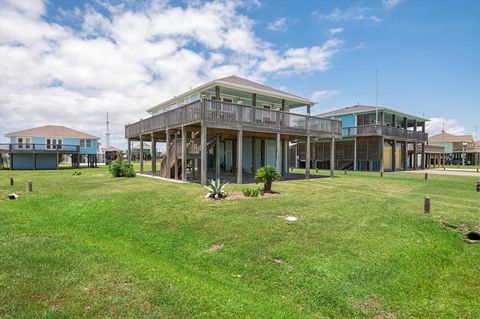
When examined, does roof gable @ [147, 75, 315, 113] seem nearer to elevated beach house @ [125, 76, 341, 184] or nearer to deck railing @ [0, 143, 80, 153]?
elevated beach house @ [125, 76, 341, 184]

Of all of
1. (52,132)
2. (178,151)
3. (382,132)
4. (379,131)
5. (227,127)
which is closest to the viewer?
(227,127)

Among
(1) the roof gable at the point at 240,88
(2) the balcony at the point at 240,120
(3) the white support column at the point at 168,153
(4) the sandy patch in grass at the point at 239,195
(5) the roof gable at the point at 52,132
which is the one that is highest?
(1) the roof gable at the point at 240,88

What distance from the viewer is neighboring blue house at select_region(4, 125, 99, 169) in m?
36.2

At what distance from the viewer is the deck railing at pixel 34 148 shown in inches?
1387

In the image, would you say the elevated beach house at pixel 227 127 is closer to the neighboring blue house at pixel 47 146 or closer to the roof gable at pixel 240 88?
the roof gable at pixel 240 88

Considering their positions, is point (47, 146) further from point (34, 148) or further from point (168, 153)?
point (168, 153)

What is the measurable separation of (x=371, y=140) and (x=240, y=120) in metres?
22.5

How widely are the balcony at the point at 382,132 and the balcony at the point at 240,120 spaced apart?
10.3 m

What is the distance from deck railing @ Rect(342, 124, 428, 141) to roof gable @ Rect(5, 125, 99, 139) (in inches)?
1438

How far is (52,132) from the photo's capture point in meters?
42.5

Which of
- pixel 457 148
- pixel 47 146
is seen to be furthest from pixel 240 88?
pixel 457 148

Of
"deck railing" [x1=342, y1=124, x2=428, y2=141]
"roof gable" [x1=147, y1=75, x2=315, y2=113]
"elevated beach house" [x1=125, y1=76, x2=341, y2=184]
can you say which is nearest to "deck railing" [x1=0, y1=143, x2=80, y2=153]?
"elevated beach house" [x1=125, y1=76, x2=341, y2=184]

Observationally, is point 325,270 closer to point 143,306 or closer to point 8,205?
point 143,306

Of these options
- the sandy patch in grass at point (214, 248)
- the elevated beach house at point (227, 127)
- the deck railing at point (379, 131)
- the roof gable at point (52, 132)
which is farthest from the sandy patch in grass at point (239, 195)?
the roof gable at point (52, 132)
